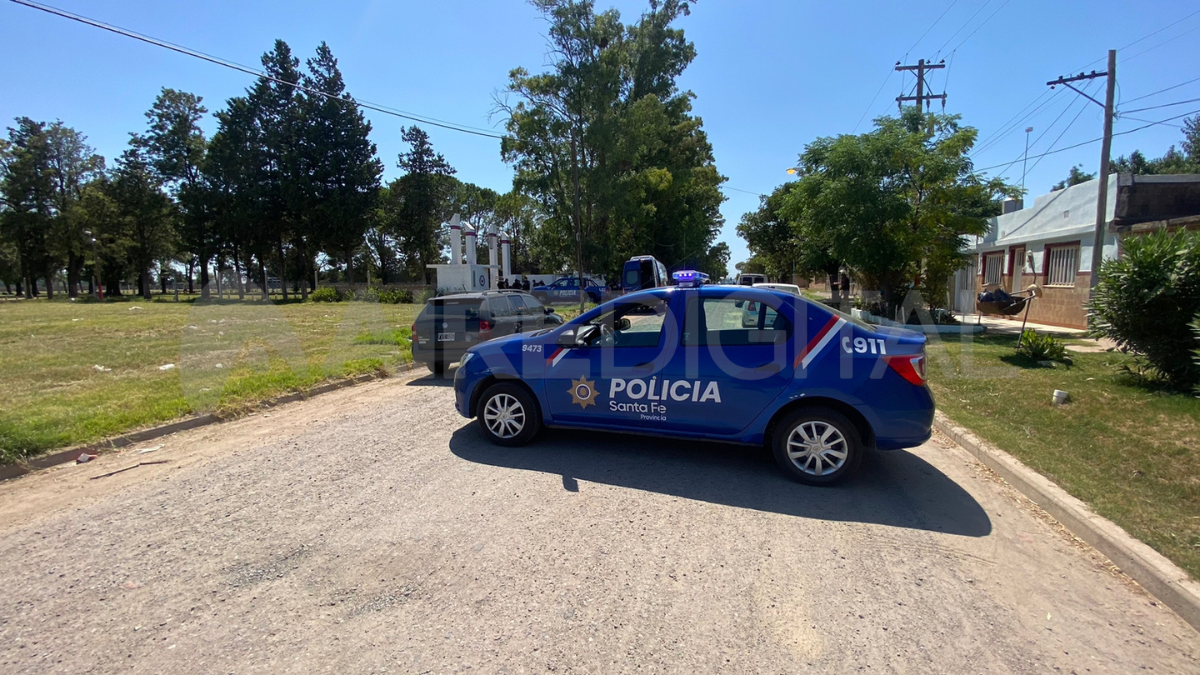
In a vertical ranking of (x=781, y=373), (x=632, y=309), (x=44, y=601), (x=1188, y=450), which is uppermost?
(x=632, y=309)

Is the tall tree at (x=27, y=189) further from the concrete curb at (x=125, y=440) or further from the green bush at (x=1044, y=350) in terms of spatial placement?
the green bush at (x=1044, y=350)

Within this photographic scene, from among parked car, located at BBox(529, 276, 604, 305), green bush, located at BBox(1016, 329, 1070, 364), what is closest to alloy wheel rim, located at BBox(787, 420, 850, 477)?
green bush, located at BBox(1016, 329, 1070, 364)

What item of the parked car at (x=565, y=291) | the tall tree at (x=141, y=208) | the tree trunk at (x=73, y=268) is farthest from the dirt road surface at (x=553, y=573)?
the tree trunk at (x=73, y=268)

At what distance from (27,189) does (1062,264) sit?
67.7 m

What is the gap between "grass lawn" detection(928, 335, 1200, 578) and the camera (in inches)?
160

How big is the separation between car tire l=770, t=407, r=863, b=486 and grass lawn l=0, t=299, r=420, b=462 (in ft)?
23.4

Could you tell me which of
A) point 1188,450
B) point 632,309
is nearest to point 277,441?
point 632,309

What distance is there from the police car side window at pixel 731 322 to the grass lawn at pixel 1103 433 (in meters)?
2.72

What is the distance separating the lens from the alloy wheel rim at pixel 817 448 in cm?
474

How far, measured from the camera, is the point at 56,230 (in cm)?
4497

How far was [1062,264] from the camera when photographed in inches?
650

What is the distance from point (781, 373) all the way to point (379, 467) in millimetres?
3894

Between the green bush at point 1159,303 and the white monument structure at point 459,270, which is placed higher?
the white monument structure at point 459,270

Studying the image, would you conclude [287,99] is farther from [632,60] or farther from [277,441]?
[277,441]
